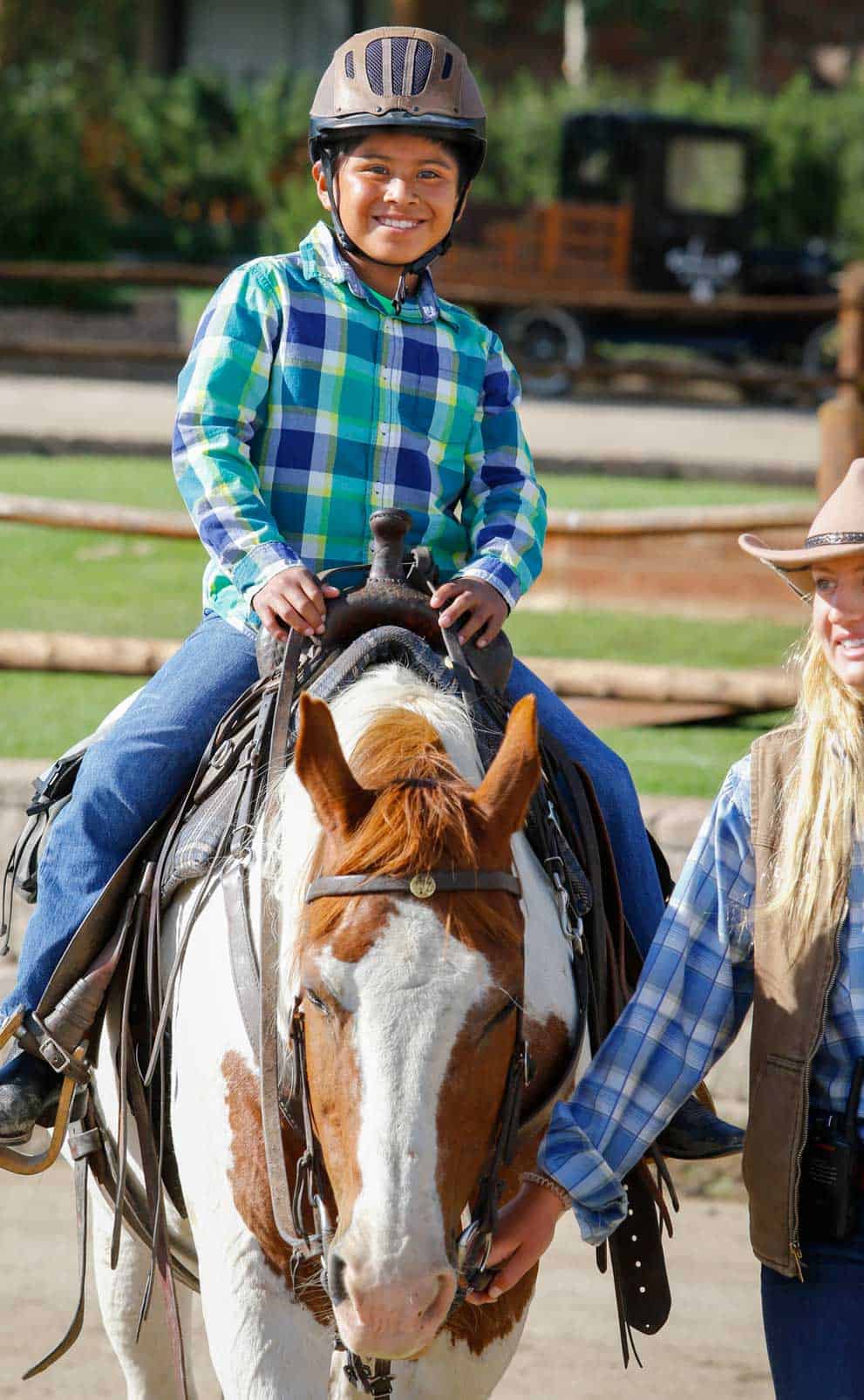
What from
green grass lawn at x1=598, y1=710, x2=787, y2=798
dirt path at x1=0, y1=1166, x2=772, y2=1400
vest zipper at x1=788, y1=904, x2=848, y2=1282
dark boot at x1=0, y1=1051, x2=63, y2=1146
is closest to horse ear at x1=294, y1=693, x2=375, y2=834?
vest zipper at x1=788, y1=904, x2=848, y2=1282

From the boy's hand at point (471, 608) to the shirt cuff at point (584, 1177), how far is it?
2.56ft

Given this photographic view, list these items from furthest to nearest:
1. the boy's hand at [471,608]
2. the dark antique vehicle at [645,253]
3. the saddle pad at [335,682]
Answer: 1. the dark antique vehicle at [645,253]
2. the boy's hand at [471,608]
3. the saddle pad at [335,682]

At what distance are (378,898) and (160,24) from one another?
1384 inches

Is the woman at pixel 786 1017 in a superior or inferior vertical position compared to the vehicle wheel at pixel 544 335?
superior

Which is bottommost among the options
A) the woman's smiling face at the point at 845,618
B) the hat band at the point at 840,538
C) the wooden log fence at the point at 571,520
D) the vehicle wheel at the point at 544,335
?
the vehicle wheel at the point at 544,335

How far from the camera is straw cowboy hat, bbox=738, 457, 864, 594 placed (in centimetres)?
233

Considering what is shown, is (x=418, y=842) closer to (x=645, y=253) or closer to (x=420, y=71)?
(x=420, y=71)

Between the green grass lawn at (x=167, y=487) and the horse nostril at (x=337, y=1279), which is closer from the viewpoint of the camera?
the horse nostril at (x=337, y=1279)

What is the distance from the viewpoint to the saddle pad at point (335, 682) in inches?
102

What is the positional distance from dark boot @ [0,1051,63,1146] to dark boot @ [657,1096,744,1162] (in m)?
1.06

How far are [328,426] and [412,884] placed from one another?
1185mm

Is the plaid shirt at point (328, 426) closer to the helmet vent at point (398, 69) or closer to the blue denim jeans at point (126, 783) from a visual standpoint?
the blue denim jeans at point (126, 783)

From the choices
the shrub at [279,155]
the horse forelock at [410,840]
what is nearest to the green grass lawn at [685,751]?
the horse forelock at [410,840]

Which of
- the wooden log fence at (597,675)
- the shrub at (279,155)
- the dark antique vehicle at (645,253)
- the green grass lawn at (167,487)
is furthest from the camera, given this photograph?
the shrub at (279,155)
